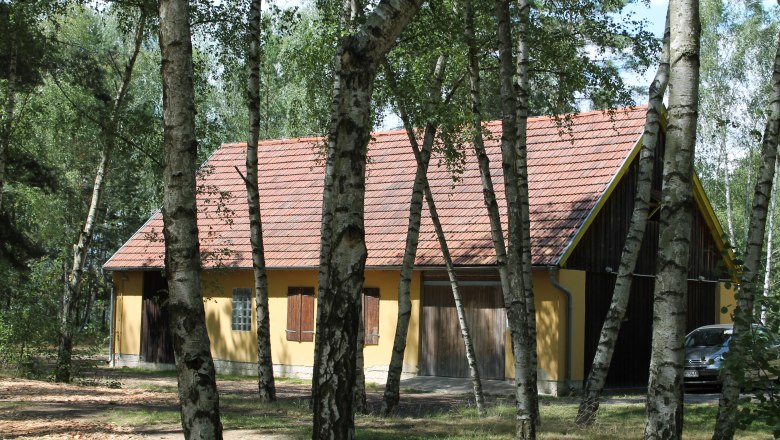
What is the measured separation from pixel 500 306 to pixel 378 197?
5.44 m

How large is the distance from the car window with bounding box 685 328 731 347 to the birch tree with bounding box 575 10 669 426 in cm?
950

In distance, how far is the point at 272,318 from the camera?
26703 millimetres

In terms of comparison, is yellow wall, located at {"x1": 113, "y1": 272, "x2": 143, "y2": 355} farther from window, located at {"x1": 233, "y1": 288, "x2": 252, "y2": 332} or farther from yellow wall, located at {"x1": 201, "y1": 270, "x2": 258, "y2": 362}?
window, located at {"x1": 233, "y1": 288, "x2": 252, "y2": 332}

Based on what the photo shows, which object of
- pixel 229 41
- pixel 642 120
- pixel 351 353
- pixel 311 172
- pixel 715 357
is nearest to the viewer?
pixel 351 353

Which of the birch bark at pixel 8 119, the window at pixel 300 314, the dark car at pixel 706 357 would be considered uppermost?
the birch bark at pixel 8 119

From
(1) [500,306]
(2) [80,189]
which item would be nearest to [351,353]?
(1) [500,306]

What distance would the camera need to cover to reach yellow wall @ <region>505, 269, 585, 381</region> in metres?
22.0

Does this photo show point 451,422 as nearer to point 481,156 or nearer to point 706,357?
point 481,156

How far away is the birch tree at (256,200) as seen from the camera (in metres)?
16.4

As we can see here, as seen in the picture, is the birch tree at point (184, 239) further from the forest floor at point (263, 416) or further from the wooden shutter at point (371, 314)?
the wooden shutter at point (371, 314)

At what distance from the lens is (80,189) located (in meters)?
42.8

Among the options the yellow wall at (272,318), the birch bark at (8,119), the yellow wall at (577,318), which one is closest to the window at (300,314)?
the yellow wall at (272,318)

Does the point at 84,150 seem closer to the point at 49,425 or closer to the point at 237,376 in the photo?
the point at 237,376

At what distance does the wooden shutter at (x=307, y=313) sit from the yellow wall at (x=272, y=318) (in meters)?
0.16
